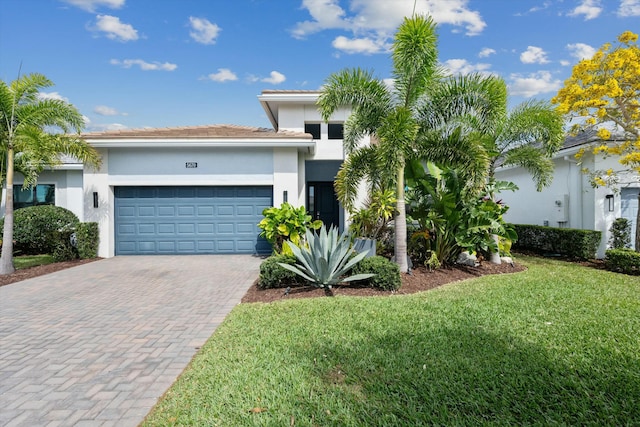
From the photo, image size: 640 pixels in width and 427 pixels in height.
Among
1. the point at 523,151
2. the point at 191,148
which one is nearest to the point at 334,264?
the point at 523,151

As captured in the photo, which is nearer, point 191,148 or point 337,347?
point 337,347

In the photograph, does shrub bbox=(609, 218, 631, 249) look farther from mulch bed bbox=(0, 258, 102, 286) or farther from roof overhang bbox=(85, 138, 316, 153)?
mulch bed bbox=(0, 258, 102, 286)

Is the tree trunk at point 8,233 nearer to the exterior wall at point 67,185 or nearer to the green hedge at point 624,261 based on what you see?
the exterior wall at point 67,185

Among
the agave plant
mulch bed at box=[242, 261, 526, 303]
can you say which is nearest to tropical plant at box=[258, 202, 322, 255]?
mulch bed at box=[242, 261, 526, 303]

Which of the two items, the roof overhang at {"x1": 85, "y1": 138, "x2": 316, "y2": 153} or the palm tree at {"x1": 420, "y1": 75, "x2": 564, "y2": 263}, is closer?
the palm tree at {"x1": 420, "y1": 75, "x2": 564, "y2": 263}

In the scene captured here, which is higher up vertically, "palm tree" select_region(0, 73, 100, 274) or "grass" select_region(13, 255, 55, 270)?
"palm tree" select_region(0, 73, 100, 274)

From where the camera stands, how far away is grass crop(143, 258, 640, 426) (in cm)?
288

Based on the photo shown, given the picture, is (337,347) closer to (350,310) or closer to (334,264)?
(350,310)

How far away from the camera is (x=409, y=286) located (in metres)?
7.42

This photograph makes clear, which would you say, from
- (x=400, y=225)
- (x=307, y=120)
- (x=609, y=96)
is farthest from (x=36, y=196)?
(x=609, y=96)

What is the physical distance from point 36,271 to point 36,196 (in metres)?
8.23

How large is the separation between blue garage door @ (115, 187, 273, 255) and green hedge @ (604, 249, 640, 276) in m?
10.4

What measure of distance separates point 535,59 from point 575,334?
36.7 ft

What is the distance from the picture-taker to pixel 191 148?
12.3 metres
